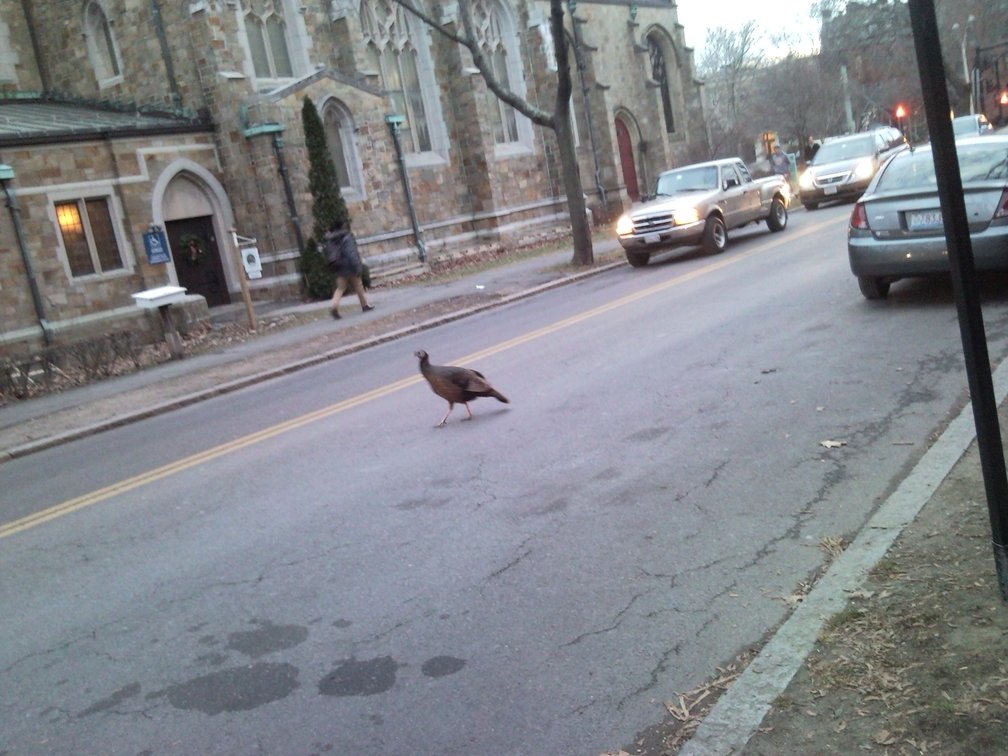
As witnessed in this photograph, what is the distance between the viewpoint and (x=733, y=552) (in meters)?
4.89

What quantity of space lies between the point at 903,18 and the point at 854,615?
44.1m

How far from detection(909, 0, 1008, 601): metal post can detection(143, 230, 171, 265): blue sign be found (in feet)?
55.0

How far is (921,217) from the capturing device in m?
9.80

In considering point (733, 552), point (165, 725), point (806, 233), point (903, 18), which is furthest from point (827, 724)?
point (903, 18)

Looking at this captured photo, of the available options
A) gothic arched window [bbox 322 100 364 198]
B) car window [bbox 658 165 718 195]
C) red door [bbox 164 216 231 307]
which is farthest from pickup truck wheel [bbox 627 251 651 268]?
red door [bbox 164 216 231 307]

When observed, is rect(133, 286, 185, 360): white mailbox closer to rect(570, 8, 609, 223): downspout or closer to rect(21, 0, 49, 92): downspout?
rect(21, 0, 49, 92): downspout

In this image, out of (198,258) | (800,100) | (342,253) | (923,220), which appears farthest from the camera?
(800,100)

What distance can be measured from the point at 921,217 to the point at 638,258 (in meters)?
10.5

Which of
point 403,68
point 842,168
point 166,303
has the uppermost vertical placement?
point 403,68

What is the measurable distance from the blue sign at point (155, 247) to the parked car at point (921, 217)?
13.1 metres

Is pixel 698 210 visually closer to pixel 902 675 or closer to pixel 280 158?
pixel 280 158

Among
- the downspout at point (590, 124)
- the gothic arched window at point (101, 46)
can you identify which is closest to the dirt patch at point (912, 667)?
the gothic arched window at point (101, 46)

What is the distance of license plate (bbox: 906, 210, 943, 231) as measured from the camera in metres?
9.71

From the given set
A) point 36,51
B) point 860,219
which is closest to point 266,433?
point 860,219
